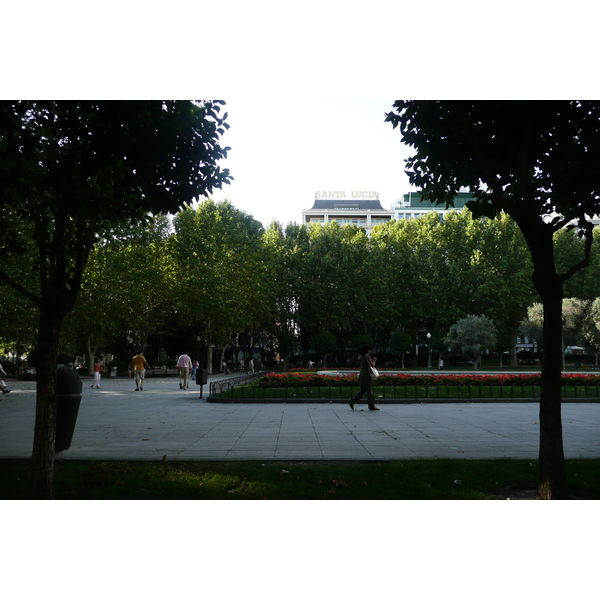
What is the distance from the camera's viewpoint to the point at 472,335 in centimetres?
4419

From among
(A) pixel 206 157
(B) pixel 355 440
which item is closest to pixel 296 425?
(B) pixel 355 440

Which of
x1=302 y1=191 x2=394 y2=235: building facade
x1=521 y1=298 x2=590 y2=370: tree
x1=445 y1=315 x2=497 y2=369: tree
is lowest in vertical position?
x1=445 y1=315 x2=497 y2=369: tree

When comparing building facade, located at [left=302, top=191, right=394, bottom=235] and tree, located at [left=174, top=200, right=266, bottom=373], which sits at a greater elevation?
building facade, located at [left=302, top=191, right=394, bottom=235]

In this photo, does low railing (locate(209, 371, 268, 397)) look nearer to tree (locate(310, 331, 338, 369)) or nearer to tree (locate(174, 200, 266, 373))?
tree (locate(174, 200, 266, 373))

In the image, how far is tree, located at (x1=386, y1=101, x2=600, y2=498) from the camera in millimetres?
5406

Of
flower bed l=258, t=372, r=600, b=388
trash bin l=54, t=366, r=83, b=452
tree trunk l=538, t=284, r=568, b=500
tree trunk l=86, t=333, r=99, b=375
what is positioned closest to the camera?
tree trunk l=538, t=284, r=568, b=500

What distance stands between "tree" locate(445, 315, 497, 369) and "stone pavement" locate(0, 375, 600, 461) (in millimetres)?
29530

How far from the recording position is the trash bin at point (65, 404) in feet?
23.4

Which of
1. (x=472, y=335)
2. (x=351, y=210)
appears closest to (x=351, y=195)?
(x=351, y=210)

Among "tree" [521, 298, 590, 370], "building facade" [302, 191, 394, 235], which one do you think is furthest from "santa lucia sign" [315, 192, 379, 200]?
"tree" [521, 298, 590, 370]

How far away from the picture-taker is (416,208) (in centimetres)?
11044
